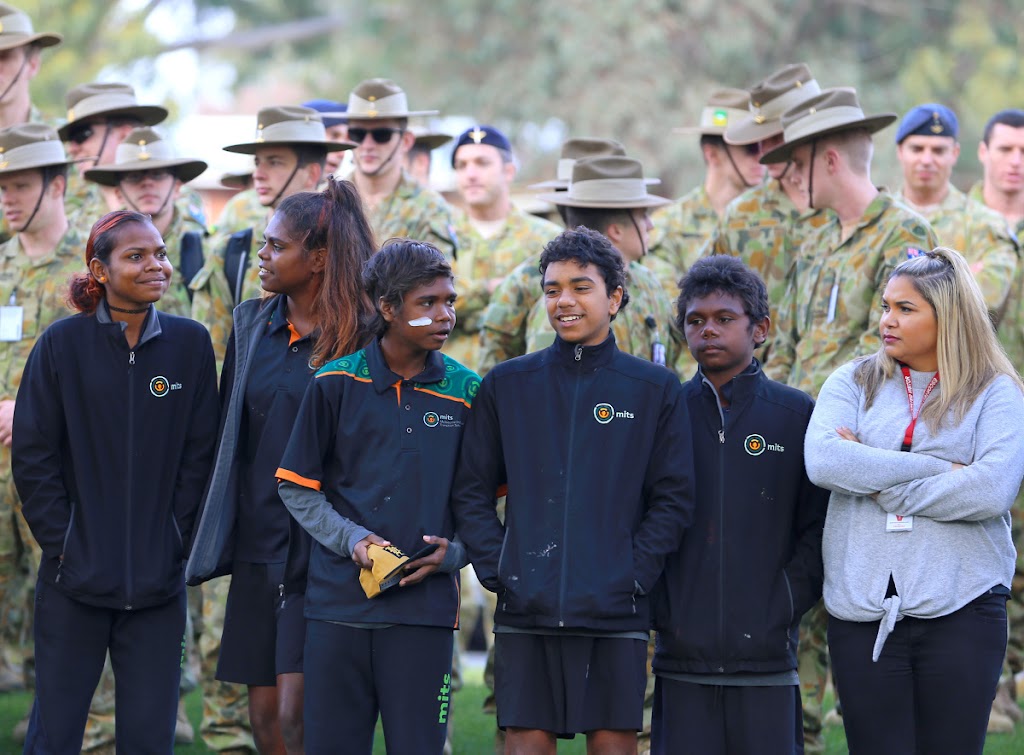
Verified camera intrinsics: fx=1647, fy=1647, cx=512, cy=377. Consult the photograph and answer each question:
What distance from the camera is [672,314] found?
7.73 metres

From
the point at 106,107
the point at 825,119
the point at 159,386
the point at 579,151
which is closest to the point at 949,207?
the point at 579,151

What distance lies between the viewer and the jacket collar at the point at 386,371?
564cm

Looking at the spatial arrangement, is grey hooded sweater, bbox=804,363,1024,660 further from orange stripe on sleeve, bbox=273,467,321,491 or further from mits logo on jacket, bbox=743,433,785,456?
orange stripe on sleeve, bbox=273,467,321,491

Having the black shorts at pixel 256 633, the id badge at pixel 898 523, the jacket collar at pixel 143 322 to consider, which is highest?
Result: the jacket collar at pixel 143 322

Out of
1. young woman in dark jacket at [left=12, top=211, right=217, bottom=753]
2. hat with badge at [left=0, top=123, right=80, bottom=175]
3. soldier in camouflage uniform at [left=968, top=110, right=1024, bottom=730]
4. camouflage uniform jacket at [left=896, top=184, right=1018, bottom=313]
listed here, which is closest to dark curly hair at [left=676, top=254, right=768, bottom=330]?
young woman in dark jacket at [left=12, top=211, right=217, bottom=753]

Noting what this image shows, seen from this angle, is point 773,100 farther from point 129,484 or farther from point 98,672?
point 98,672

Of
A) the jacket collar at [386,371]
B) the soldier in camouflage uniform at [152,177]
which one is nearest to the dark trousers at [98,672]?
the jacket collar at [386,371]

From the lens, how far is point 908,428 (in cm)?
561

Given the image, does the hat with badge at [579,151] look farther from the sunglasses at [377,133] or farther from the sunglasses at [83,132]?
the sunglasses at [83,132]

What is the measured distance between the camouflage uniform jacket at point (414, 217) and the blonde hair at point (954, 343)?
3.91 m

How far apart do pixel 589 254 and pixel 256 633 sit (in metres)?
1.85

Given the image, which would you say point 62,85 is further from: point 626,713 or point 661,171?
point 626,713

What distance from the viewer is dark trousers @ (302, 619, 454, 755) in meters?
5.44

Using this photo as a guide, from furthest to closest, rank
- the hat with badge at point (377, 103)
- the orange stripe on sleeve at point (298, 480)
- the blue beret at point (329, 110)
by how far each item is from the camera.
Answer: the blue beret at point (329, 110), the hat with badge at point (377, 103), the orange stripe on sleeve at point (298, 480)
